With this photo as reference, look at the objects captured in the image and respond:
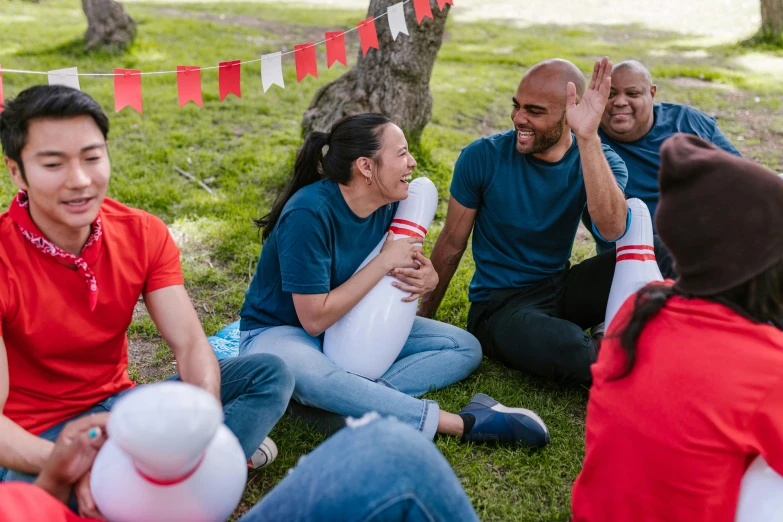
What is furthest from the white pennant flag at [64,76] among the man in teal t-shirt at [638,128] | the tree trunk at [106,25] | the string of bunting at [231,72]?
the tree trunk at [106,25]

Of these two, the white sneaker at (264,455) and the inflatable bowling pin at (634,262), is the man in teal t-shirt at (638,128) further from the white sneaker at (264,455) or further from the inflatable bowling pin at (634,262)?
the white sneaker at (264,455)

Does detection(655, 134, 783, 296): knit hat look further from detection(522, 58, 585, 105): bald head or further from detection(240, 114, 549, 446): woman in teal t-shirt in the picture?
detection(522, 58, 585, 105): bald head

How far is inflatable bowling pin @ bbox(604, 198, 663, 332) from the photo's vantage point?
2691mm

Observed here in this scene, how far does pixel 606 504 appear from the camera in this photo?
5.00 feet

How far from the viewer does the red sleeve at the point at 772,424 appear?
1324 mm

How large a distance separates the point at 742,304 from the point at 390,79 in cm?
333

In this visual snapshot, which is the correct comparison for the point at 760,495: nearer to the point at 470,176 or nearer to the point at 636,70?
the point at 470,176

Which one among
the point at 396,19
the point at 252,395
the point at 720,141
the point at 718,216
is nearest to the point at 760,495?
the point at 718,216

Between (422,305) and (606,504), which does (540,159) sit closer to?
(422,305)

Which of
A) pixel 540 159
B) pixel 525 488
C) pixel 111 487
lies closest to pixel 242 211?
pixel 540 159

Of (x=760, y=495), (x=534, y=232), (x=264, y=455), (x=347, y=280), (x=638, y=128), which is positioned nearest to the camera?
(x=760, y=495)

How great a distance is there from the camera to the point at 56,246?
72.3 inches

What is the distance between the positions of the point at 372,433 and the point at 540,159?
1.81 meters

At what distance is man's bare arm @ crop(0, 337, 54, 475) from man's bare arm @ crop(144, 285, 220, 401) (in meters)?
0.40
